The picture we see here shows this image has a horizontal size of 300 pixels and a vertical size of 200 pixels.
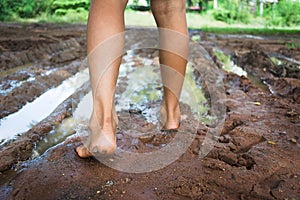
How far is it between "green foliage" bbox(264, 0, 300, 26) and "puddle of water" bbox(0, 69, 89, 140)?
42.2 ft

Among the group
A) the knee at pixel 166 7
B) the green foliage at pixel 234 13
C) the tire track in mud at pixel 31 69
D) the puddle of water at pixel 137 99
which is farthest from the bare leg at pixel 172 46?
the green foliage at pixel 234 13

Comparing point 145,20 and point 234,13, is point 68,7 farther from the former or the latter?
point 234,13

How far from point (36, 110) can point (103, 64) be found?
1212 millimetres

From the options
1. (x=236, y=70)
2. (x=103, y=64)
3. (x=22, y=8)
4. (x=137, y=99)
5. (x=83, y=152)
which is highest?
(x=22, y=8)

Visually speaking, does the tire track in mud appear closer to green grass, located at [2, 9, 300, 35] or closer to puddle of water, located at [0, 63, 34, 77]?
puddle of water, located at [0, 63, 34, 77]

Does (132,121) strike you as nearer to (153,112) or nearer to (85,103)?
(153,112)

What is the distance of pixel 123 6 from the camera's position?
143 centimetres

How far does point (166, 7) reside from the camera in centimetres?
165

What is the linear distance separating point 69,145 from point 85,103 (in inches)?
33.7

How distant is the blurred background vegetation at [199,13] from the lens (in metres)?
13.9

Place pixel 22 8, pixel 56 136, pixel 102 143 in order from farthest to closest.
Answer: pixel 22 8 → pixel 56 136 → pixel 102 143

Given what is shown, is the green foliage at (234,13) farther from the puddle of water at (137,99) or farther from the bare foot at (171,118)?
the bare foot at (171,118)

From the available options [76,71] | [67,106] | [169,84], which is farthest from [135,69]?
[169,84]

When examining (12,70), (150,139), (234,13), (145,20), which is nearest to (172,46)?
(150,139)
